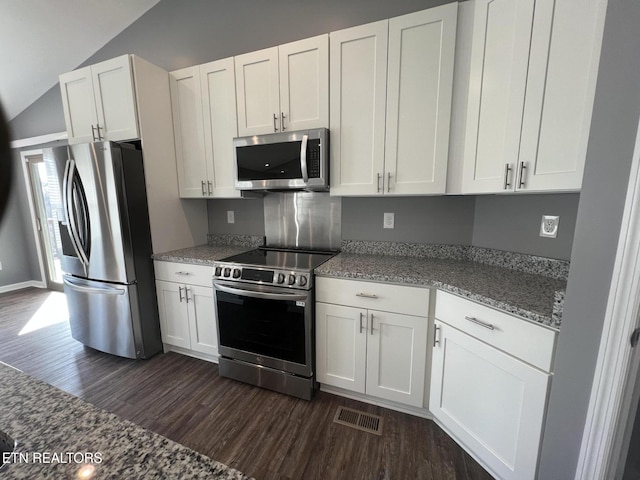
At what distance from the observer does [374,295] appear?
1657 mm

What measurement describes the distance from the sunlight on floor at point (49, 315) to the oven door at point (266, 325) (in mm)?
2539

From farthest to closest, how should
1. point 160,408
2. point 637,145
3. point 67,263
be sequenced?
point 67,263, point 160,408, point 637,145

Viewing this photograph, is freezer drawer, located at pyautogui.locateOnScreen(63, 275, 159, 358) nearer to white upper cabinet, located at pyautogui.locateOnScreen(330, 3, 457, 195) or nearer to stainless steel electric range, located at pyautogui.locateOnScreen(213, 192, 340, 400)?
stainless steel electric range, located at pyautogui.locateOnScreen(213, 192, 340, 400)

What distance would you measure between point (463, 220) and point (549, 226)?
1.63 ft

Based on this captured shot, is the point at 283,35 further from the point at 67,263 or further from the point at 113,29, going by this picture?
the point at 67,263

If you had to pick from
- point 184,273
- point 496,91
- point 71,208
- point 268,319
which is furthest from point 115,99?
point 496,91

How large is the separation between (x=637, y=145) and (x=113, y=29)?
4.23 m

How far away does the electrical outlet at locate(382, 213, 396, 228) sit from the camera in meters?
2.16

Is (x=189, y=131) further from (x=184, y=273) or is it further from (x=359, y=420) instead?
(x=359, y=420)

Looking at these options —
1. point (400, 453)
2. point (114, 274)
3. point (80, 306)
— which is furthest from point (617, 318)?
point (80, 306)

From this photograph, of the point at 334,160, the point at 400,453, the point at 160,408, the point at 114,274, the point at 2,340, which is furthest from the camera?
the point at 2,340

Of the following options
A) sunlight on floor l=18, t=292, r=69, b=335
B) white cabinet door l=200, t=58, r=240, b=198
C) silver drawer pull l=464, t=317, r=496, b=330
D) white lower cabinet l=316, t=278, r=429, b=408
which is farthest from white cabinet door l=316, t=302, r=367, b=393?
sunlight on floor l=18, t=292, r=69, b=335

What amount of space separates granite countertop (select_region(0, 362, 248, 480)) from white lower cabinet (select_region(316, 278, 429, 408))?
1291 mm

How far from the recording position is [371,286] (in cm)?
167
